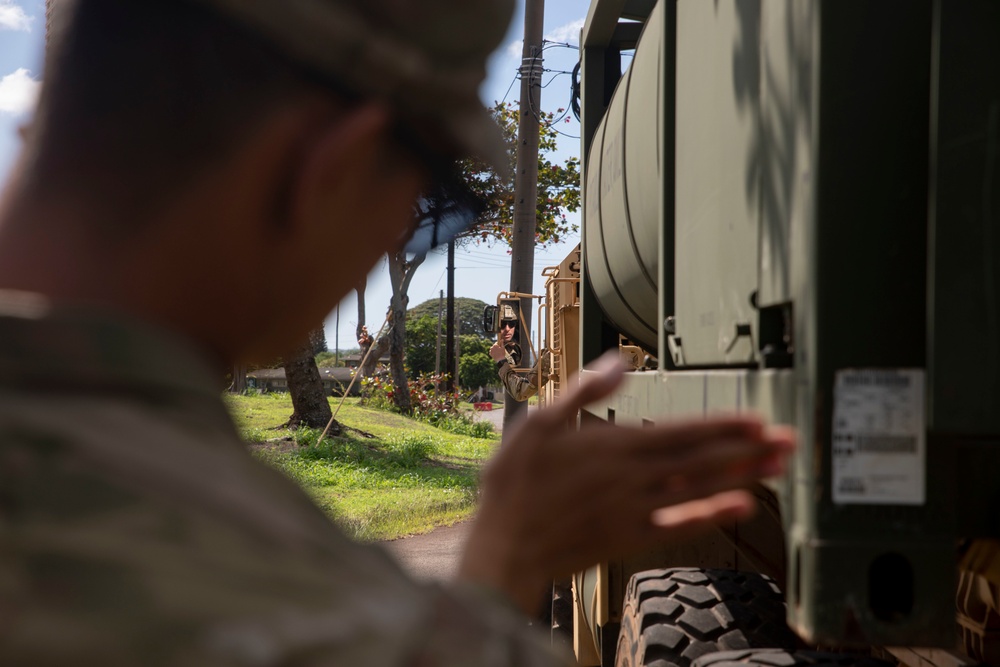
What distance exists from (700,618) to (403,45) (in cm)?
226

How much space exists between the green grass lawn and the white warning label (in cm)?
698

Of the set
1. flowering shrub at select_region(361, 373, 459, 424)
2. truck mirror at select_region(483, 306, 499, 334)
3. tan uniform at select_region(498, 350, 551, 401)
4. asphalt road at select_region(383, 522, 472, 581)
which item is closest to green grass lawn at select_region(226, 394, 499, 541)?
asphalt road at select_region(383, 522, 472, 581)

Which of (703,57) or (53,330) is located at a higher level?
(703,57)

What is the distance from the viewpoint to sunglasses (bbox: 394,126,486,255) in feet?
3.39

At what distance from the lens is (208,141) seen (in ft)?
2.92

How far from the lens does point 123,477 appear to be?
27.3 inches

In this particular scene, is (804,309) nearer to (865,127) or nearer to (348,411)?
(865,127)

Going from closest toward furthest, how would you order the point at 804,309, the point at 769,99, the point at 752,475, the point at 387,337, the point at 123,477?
the point at 123,477
the point at 752,475
the point at 804,309
the point at 769,99
the point at 387,337

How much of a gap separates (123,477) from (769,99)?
1256 mm

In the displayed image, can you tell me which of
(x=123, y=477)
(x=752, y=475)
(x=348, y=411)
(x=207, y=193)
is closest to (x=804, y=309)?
(x=752, y=475)

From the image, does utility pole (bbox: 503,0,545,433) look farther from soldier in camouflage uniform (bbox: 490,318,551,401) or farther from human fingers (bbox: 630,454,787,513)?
human fingers (bbox: 630,454,787,513)

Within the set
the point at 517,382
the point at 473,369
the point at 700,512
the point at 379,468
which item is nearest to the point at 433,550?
the point at 517,382

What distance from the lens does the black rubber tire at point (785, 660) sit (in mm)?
2084

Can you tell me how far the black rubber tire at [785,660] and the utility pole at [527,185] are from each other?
22.2 feet
